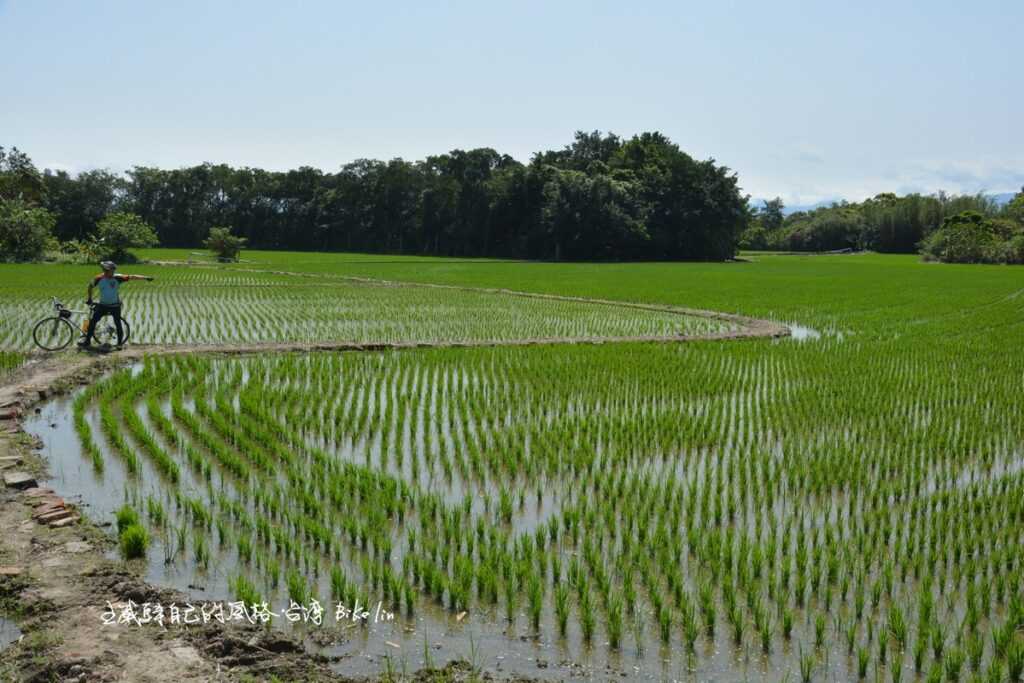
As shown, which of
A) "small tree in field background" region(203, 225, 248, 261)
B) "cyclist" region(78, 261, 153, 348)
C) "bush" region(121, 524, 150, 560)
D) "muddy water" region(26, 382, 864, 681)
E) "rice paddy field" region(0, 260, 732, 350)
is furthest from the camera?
"small tree in field background" region(203, 225, 248, 261)

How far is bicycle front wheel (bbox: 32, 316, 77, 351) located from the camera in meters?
12.1

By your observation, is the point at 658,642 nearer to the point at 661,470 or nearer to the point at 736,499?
the point at 736,499

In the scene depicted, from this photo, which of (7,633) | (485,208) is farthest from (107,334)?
(485,208)

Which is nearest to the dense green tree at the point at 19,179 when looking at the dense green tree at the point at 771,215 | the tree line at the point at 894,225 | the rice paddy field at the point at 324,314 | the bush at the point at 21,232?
the bush at the point at 21,232

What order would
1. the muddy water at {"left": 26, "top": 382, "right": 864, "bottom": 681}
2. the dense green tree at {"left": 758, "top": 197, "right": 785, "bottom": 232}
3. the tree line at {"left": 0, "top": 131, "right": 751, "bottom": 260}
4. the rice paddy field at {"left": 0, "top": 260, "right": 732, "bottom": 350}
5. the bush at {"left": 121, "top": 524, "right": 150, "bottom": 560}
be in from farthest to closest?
the dense green tree at {"left": 758, "top": 197, "right": 785, "bottom": 232}
the tree line at {"left": 0, "top": 131, "right": 751, "bottom": 260}
the rice paddy field at {"left": 0, "top": 260, "right": 732, "bottom": 350}
the bush at {"left": 121, "top": 524, "right": 150, "bottom": 560}
the muddy water at {"left": 26, "top": 382, "right": 864, "bottom": 681}

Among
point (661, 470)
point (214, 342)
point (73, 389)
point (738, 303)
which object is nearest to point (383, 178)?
point (738, 303)

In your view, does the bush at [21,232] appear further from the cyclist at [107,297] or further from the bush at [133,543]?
the bush at [133,543]

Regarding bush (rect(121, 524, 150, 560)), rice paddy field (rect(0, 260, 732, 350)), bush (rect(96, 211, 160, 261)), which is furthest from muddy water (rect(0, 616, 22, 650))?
bush (rect(96, 211, 160, 261))

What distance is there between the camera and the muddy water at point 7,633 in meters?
3.74

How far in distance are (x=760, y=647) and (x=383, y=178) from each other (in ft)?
198

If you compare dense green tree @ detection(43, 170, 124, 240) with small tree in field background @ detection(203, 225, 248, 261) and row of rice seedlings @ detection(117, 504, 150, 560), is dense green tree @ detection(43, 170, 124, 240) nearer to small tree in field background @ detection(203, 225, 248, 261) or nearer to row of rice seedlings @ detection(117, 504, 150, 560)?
small tree in field background @ detection(203, 225, 248, 261)

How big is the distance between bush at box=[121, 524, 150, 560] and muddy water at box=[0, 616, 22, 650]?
0.80 meters

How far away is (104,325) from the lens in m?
13.2

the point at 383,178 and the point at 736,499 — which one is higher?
the point at 383,178
